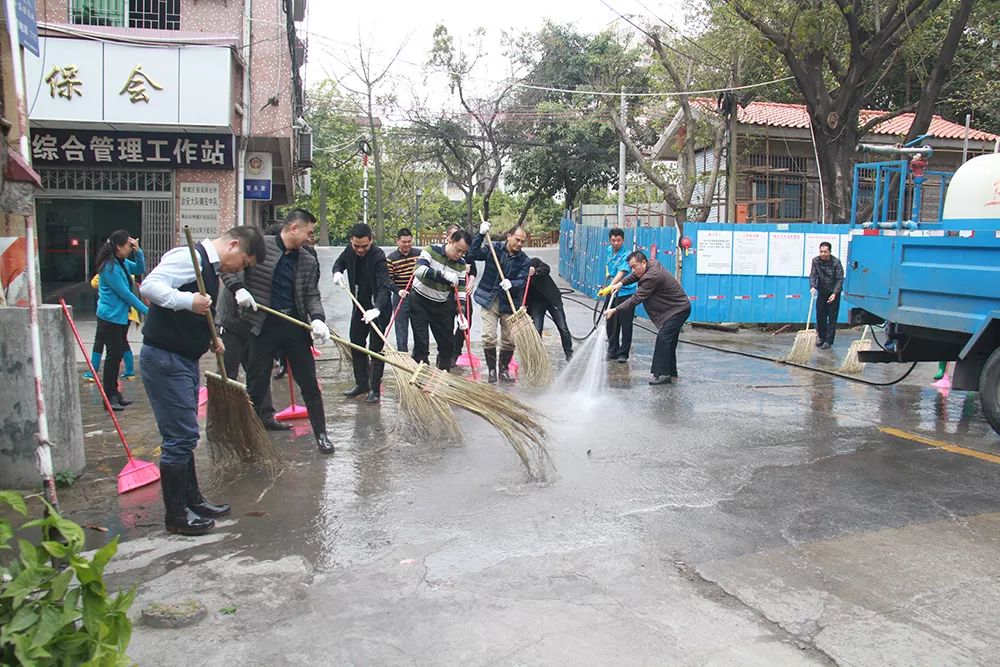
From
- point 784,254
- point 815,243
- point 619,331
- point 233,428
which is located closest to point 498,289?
point 619,331

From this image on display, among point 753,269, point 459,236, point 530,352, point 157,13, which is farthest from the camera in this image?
point 753,269

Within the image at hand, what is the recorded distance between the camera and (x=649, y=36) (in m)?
16.4

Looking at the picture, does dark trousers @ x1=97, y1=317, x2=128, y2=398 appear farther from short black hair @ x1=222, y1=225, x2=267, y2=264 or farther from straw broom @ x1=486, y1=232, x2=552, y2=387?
short black hair @ x1=222, y1=225, x2=267, y2=264

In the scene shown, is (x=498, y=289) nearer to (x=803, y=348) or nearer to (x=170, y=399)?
(x=803, y=348)

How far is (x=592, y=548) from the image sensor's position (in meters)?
4.18

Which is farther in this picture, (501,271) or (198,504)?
(501,271)

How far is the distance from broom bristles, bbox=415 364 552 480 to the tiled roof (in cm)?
1495

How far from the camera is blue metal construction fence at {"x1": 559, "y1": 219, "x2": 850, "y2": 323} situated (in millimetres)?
14648

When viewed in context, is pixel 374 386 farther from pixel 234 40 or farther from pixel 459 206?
pixel 459 206

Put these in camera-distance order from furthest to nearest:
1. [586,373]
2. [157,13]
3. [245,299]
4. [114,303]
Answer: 1. [157,13]
2. [586,373]
3. [114,303]
4. [245,299]

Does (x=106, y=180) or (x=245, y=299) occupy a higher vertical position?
(x=106, y=180)

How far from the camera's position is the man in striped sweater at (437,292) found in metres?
7.90

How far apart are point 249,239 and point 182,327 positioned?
0.58 meters

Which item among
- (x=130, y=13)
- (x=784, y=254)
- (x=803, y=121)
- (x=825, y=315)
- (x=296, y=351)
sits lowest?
(x=825, y=315)
